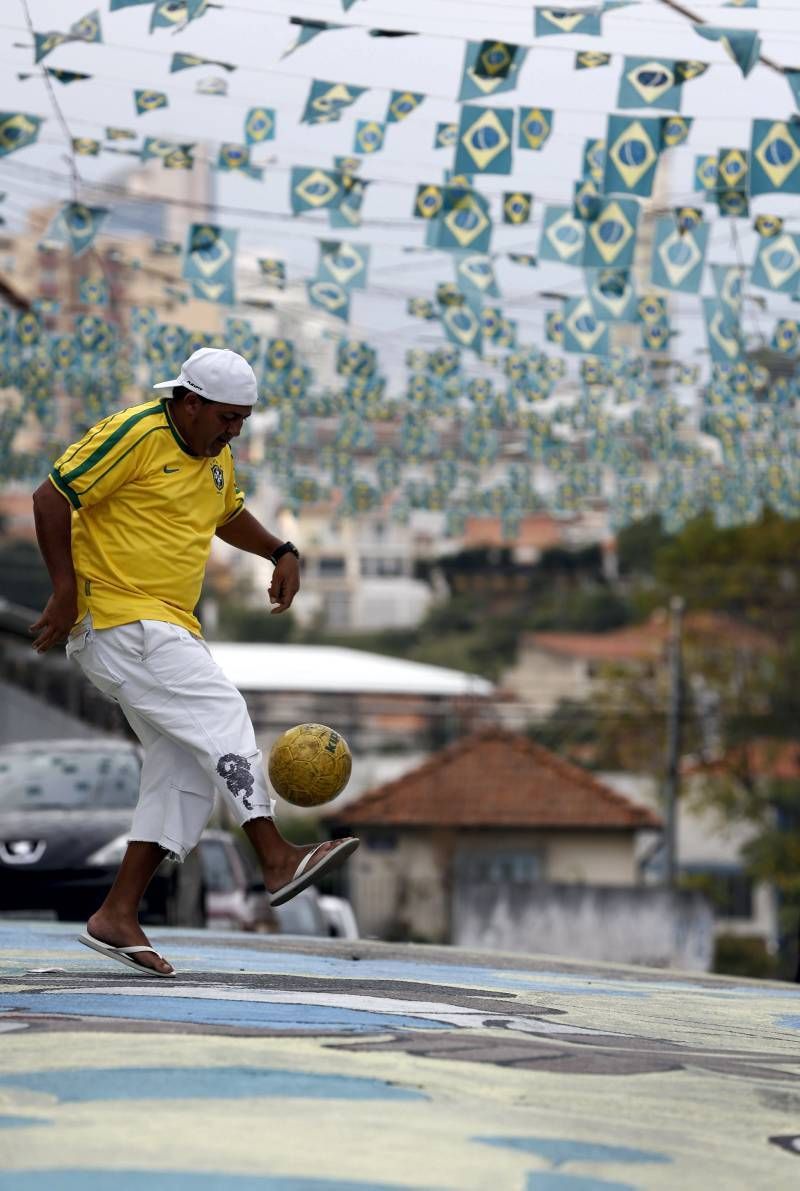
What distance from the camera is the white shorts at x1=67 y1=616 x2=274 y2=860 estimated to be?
232 inches

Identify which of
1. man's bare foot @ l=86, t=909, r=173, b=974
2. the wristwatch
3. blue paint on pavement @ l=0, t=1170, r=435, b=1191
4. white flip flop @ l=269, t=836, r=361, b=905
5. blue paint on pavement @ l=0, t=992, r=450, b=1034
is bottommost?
blue paint on pavement @ l=0, t=1170, r=435, b=1191

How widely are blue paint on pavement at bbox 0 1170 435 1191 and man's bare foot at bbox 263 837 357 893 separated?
2.65 metres

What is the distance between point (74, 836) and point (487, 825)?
33.9 m

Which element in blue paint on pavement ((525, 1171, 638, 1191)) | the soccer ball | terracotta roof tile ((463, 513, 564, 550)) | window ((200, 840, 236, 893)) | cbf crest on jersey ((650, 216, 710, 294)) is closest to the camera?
blue paint on pavement ((525, 1171, 638, 1191))

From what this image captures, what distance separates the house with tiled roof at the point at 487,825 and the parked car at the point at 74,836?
3058 centimetres

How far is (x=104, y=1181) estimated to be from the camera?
3.11 metres

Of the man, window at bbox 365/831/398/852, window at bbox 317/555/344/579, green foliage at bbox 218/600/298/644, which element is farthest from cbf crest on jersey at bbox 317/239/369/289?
window at bbox 317/555/344/579

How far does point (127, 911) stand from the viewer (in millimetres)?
6039

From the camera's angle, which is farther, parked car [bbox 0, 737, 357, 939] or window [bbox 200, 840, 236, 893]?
window [bbox 200, 840, 236, 893]

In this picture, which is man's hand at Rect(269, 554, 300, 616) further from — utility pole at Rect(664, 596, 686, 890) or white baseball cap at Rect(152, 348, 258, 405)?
utility pole at Rect(664, 596, 686, 890)

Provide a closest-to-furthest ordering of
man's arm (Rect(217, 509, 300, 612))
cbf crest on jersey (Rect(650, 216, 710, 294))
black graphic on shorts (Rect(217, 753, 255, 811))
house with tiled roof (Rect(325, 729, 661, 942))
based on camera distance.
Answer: black graphic on shorts (Rect(217, 753, 255, 811)), man's arm (Rect(217, 509, 300, 612)), cbf crest on jersey (Rect(650, 216, 710, 294)), house with tiled roof (Rect(325, 729, 661, 942))

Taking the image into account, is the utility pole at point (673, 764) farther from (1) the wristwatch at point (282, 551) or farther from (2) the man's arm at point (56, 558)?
(2) the man's arm at point (56, 558)

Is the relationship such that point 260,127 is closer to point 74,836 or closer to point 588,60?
point 588,60

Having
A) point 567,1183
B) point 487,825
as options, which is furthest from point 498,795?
point 567,1183
